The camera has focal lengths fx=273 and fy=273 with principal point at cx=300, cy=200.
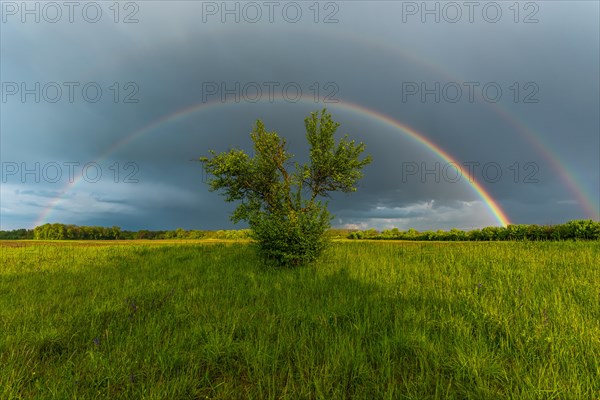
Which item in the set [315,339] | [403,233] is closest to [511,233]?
[403,233]

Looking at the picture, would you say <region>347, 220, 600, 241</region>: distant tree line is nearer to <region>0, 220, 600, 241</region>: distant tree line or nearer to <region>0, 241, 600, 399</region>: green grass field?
<region>0, 220, 600, 241</region>: distant tree line

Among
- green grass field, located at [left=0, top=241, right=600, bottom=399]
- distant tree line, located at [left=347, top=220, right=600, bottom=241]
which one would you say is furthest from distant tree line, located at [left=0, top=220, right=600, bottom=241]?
green grass field, located at [left=0, top=241, right=600, bottom=399]

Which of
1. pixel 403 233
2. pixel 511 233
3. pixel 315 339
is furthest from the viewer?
pixel 403 233

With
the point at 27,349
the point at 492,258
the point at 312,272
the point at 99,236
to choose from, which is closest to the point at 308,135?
the point at 312,272

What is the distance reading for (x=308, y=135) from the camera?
62.2 feet

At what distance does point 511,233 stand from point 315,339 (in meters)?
40.4

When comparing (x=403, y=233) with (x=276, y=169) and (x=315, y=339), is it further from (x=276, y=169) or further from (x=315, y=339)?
(x=315, y=339)

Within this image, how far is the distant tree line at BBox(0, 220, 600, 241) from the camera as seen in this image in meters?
21.8

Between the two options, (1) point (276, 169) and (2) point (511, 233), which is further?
(2) point (511, 233)

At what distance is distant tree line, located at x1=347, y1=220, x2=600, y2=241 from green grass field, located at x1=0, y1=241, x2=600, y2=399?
48.0ft

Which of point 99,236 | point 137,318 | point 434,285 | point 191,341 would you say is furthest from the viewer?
point 99,236

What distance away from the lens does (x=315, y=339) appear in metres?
4.43

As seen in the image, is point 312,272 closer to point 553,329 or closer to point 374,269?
point 374,269

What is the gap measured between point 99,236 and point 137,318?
4331 inches
